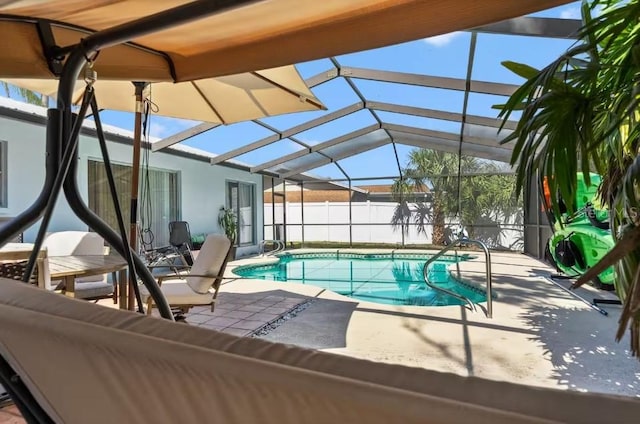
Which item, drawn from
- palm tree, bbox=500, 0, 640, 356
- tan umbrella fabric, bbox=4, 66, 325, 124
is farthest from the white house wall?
palm tree, bbox=500, 0, 640, 356

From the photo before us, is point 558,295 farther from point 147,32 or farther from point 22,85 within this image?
point 22,85

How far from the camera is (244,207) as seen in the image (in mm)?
12961

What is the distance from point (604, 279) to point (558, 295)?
633 millimetres

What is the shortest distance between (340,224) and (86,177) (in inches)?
365

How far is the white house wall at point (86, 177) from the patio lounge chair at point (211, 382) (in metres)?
3.62

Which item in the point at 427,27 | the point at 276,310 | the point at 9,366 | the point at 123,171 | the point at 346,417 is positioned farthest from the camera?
the point at 123,171

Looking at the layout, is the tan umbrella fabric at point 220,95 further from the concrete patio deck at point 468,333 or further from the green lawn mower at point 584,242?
the green lawn mower at point 584,242

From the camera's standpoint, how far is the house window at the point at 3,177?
5.66m

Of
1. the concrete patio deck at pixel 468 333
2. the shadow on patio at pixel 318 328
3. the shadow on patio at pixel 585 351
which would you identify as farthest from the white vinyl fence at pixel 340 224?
the shadow on patio at pixel 585 351

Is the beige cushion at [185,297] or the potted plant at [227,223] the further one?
the potted plant at [227,223]

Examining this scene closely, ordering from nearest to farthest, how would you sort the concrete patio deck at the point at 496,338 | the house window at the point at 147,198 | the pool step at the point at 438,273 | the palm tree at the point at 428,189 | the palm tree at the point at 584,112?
1. the palm tree at the point at 584,112
2. the concrete patio deck at the point at 496,338
3. the house window at the point at 147,198
4. the pool step at the point at 438,273
5. the palm tree at the point at 428,189

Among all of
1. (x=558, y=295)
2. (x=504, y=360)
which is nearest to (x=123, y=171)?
(x=504, y=360)

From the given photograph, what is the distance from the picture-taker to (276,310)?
4.90 meters

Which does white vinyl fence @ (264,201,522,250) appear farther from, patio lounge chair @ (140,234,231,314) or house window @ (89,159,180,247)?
patio lounge chair @ (140,234,231,314)
